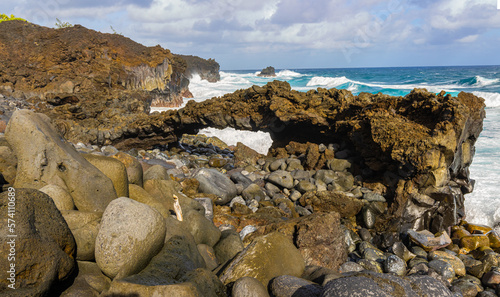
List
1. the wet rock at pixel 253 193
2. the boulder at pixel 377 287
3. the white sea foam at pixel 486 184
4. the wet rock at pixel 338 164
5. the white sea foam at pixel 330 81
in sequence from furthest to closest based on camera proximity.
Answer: the white sea foam at pixel 330 81 < the wet rock at pixel 338 164 < the white sea foam at pixel 486 184 < the wet rock at pixel 253 193 < the boulder at pixel 377 287

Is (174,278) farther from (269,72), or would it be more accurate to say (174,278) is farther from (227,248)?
(269,72)

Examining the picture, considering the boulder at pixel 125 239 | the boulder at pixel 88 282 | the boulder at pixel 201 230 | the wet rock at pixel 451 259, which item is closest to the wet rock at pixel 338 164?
the wet rock at pixel 451 259

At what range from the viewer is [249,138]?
2042 centimetres

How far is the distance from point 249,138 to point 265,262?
53.5 feet

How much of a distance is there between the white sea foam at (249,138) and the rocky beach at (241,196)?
7.74ft

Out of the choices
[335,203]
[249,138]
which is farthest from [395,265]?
[249,138]

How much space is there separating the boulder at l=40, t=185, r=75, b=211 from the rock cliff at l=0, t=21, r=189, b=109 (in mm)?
11259

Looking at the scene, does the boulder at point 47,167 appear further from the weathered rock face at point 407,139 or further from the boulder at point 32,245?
the weathered rock face at point 407,139

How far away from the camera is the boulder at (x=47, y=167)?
4328 millimetres

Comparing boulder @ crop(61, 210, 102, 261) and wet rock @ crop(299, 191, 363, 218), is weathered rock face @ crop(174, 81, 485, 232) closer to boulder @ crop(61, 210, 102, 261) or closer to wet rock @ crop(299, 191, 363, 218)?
wet rock @ crop(299, 191, 363, 218)

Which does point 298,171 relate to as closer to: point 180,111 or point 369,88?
point 180,111

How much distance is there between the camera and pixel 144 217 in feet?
11.3

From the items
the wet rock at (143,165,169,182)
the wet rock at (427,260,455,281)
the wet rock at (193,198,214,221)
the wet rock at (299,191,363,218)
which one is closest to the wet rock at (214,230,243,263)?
the wet rock at (193,198,214,221)

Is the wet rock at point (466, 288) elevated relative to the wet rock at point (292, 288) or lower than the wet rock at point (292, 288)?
lower
